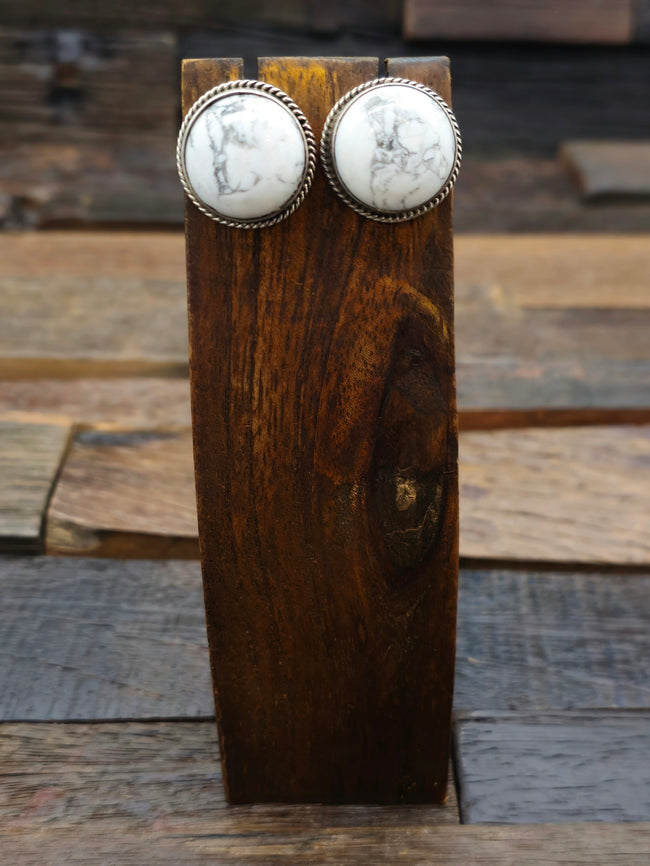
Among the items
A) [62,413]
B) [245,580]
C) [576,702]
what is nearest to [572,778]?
[576,702]

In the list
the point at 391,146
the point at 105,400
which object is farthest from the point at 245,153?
the point at 105,400

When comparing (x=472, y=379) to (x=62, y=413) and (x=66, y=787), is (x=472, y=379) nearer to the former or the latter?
(x=62, y=413)

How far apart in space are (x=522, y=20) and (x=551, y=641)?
1.62m

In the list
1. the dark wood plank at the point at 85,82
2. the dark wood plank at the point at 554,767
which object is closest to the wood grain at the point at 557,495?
the dark wood plank at the point at 554,767

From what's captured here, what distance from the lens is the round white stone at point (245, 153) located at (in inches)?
23.6

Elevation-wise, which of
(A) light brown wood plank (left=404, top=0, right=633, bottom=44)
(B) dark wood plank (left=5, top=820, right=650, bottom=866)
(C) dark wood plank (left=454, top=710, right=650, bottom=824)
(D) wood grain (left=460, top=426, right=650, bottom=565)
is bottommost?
(B) dark wood plank (left=5, top=820, right=650, bottom=866)

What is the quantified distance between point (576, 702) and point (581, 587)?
7.1 inches

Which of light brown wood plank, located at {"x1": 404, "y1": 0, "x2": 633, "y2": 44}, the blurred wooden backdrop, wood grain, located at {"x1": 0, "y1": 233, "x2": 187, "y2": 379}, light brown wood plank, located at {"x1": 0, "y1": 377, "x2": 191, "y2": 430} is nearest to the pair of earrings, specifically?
light brown wood plank, located at {"x1": 0, "y1": 377, "x2": 191, "y2": 430}

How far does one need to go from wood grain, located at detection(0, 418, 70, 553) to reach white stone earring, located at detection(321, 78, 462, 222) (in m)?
0.66

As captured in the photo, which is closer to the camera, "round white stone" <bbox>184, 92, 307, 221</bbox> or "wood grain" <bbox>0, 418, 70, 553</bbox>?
"round white stone" <bbox>184, 92, 307, 221</bbox>

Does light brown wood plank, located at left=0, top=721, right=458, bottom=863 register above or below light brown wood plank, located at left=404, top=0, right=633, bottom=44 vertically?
below

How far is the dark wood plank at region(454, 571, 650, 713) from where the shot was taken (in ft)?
3.05

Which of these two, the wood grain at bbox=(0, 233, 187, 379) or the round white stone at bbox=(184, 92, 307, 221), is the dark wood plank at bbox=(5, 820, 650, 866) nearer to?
the round white stone at bbox=(184, 92, 307, 221)

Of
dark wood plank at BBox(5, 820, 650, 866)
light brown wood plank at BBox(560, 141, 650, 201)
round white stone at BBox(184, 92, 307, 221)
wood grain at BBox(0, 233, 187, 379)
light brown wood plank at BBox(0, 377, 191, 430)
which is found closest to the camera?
round white stone at BBox(184, 92, 307, 221)
